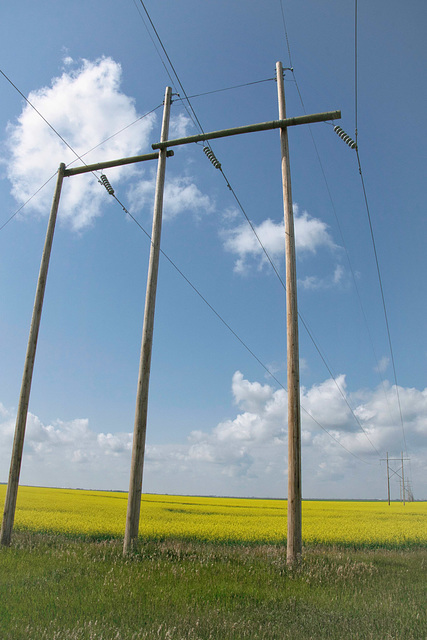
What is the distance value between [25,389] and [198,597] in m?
8.19

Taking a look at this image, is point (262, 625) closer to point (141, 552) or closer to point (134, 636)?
point (134, 636)

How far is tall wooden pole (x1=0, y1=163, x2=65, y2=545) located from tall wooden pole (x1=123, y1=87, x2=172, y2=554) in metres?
3.81

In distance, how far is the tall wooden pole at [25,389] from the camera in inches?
453

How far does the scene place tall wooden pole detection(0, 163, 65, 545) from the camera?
37.8 feet

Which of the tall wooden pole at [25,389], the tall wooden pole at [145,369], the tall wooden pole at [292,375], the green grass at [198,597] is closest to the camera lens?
the green grass at [198,597]

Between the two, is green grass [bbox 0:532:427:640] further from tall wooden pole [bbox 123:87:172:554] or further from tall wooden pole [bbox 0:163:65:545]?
tall wooden pole [bbox 0:163:65:545]

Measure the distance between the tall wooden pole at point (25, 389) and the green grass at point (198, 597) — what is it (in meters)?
1.28

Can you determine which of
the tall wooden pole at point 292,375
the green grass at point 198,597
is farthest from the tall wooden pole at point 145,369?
the tall wooden pole at point 292,375

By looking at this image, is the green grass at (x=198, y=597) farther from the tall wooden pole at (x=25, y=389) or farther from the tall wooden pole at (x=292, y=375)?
the tall wooden pole at (x=25, y=389)

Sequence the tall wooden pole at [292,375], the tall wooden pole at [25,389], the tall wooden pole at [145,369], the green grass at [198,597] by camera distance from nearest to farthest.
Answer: the green grass at [198,597] → the tall wooden pole at [292,375] → the tall wooden pole at [145,369] → the tall wooden pole at [25,389]

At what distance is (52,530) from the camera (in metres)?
15.5

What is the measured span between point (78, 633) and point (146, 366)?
6.53m

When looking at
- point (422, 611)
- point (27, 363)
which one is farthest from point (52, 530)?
point (422, 611)

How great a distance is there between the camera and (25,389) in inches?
486
